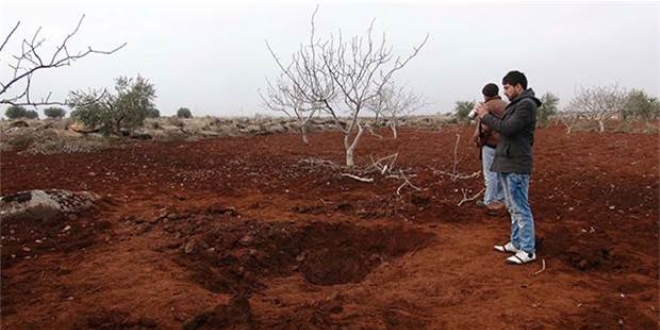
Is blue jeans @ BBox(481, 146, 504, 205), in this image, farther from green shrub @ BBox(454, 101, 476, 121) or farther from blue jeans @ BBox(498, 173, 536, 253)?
green shrub @ BBox(454, 101, 476, 121)

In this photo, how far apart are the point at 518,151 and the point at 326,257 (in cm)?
208

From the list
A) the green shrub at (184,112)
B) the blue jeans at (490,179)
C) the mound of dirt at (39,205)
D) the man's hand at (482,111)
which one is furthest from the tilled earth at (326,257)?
the green shrub at (184,112)

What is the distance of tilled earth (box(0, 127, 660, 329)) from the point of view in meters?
3.09

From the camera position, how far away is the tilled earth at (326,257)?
3090 millimetres

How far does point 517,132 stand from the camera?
391cm

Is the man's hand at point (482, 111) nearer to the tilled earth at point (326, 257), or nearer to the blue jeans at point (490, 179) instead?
the tilled earth at point (326, 257)

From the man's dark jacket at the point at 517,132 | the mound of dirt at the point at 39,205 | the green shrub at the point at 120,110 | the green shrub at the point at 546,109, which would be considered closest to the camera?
the man's dark jacket at the point at 517,132

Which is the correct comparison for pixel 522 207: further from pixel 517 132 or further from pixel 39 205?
pixel 39 205

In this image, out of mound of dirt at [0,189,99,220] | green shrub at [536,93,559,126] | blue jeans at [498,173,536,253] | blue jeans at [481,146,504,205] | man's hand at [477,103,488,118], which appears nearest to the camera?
blue jeans at [498,173,536,253]

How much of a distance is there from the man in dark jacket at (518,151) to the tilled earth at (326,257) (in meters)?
0.30

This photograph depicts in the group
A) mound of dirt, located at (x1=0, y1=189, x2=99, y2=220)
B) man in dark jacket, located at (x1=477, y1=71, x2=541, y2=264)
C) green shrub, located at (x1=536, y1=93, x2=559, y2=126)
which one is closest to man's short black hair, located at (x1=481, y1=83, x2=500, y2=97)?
man in dark jacket, located at (x1=477, y1=71, x2=541, y2=264)

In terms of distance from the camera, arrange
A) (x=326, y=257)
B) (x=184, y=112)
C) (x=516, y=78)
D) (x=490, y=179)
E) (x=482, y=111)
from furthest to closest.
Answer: (x=184, y=112)
(x=490, y=179)
(x=326, y=257)
(x=482, y=111)
(x=516, y=78)

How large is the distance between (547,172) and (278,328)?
7.08 meters

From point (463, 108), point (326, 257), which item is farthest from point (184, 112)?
point (326, 257)
